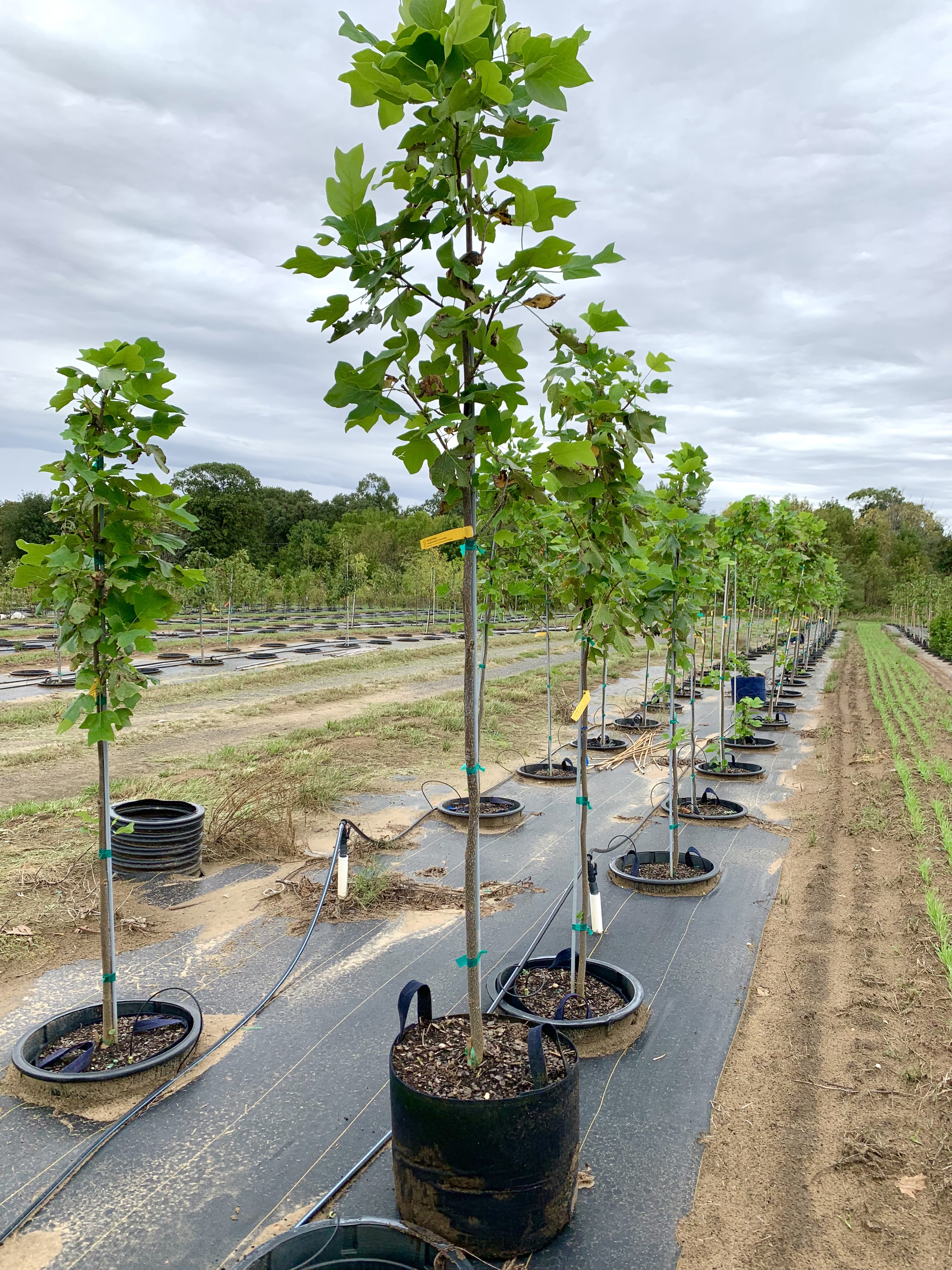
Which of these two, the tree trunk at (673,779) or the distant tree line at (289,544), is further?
the distant tree line at (289,544)

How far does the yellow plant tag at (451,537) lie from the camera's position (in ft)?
8.34

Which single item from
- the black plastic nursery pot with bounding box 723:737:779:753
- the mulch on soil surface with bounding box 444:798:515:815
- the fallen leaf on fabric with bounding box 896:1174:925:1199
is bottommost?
the black plastic nursery pot with bounding box 723:737:779:753

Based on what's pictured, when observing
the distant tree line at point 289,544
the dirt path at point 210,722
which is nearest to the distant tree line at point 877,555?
the distant tree line at point 289,544

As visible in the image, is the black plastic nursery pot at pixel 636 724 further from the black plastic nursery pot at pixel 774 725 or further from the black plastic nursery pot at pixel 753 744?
the black plastic nursery pot at pixel 774 725

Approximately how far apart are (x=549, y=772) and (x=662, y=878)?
3318mm

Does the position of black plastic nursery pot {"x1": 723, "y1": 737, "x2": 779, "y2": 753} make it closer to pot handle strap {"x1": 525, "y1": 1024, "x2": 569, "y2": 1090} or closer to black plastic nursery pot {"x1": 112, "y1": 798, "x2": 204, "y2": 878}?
black plastic nursery pot {"x1": 112, "y1": 798, "x2": 204, "y2": 878}

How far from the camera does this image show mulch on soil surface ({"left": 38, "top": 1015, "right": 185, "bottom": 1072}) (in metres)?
3.53

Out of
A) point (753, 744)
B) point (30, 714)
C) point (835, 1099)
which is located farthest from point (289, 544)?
point (835, 1099)

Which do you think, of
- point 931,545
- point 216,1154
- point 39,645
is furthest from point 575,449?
point 931,545

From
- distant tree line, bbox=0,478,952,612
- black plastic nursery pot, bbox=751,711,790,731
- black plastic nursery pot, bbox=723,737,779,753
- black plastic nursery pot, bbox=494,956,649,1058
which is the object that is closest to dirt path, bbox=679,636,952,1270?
black plastic nursery pot, bbox=494,956,649,1058

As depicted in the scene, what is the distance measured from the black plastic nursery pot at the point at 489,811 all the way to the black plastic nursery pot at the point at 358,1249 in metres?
4.89

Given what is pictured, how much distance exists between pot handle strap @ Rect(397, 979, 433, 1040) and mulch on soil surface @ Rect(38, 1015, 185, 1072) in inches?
53.3

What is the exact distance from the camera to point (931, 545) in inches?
2788

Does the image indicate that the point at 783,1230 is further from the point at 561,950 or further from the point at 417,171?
the point at 417,171
